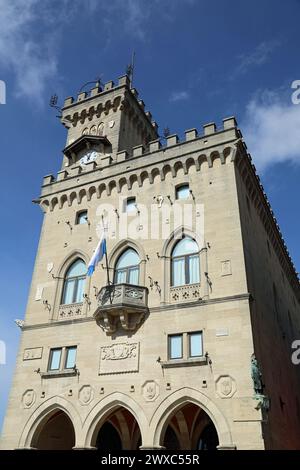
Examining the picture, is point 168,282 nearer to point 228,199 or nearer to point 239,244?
point 239,244

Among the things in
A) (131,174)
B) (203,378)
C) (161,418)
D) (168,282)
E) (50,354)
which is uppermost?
(131,174)

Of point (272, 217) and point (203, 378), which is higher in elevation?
point (272, 217)

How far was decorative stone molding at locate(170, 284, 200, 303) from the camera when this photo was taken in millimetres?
20234

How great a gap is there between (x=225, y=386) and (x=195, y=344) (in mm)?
2385

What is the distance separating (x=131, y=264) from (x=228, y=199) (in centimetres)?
645

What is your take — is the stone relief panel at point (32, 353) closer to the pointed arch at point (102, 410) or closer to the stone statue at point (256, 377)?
the pointed arch at point (102, 410)

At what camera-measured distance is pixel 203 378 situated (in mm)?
17984

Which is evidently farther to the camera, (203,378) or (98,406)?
(98,406)

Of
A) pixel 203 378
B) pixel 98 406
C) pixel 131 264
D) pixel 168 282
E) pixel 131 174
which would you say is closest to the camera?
pixel 203 378

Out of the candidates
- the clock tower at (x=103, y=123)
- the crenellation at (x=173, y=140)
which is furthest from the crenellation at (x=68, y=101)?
the crenellation at (x=173, y=140)

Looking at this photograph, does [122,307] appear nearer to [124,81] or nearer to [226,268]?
[226,268]

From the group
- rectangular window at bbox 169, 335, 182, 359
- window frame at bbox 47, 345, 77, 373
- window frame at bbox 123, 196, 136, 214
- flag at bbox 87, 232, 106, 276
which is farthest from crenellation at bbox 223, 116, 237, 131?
window frame at bbox 47, 345, 77, 373

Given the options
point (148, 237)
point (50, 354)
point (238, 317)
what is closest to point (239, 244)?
point (238, 317)

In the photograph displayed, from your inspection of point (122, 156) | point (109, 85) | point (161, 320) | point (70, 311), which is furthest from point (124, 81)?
point (161, 320)
